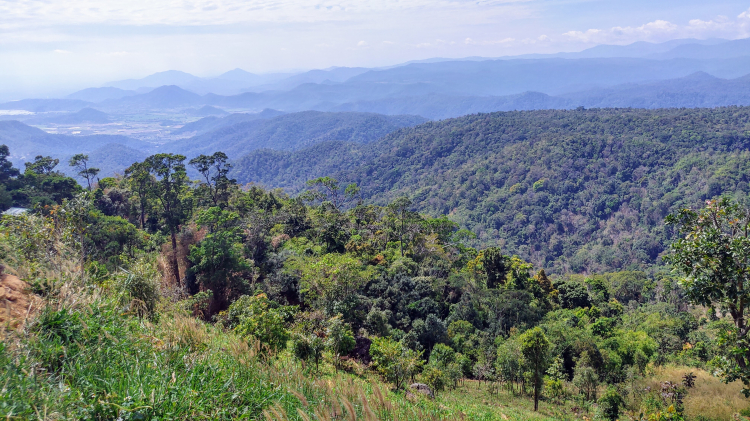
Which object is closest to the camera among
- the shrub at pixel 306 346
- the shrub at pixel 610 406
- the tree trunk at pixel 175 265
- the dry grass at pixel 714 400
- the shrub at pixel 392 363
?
the dry grass at pixel 714 400

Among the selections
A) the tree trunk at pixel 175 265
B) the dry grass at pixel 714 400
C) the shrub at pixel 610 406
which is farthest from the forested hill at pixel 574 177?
the tree trunk at pixel 175 265

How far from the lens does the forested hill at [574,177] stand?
71.9 m

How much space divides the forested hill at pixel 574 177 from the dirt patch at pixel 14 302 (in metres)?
71.8

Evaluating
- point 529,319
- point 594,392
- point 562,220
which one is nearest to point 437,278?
point 529,319

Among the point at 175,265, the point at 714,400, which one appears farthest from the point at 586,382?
the point at 175,265

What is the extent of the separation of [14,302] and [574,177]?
103m

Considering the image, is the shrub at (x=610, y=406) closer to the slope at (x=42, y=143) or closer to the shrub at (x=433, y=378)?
the shrub at (x=433, y=378)

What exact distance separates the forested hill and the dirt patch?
71787 mm

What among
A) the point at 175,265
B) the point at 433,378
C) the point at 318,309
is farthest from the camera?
the point at 175,265

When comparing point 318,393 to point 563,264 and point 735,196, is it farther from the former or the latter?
point 735,196

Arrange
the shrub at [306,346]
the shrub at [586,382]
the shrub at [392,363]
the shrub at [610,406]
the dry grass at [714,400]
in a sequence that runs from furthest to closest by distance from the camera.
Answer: the shrub at [586,382], the shrub at [610,406], the shrub at [392,363], the shrub at [306,346], the dry grass at [714,400]

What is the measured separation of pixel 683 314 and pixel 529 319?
1269cm

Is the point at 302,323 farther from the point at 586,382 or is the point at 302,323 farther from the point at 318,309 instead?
the point at 586,382

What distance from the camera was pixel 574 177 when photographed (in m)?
92.2
